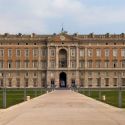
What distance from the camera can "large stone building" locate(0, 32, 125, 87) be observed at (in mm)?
122000

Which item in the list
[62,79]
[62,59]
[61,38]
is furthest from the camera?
[62,79]

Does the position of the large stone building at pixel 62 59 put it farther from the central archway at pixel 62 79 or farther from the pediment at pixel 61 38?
the central archway at pixel 62 79

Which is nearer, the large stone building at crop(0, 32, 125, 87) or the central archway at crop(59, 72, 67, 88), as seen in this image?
the large stone building at crop(0, 32, 125, 87)

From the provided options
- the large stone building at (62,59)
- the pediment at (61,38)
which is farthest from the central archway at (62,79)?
the pediment at (61,38)

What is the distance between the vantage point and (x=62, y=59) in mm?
123250

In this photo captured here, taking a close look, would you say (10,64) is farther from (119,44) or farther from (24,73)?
(119,44)

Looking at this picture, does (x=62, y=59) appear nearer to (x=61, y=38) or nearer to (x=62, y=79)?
(x=61, y=38)

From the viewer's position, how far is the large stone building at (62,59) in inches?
4803

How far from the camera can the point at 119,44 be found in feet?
401

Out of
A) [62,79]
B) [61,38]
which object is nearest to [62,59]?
[61,38]

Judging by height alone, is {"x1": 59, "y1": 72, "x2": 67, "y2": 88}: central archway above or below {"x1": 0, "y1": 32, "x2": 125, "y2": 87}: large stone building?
below

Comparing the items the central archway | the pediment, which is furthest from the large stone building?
the central archway

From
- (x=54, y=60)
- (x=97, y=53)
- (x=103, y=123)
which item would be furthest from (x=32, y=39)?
(x=103, y=123)

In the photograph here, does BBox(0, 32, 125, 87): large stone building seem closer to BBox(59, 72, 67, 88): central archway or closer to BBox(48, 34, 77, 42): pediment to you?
BBox(48, 34, 77, 42): pediment
